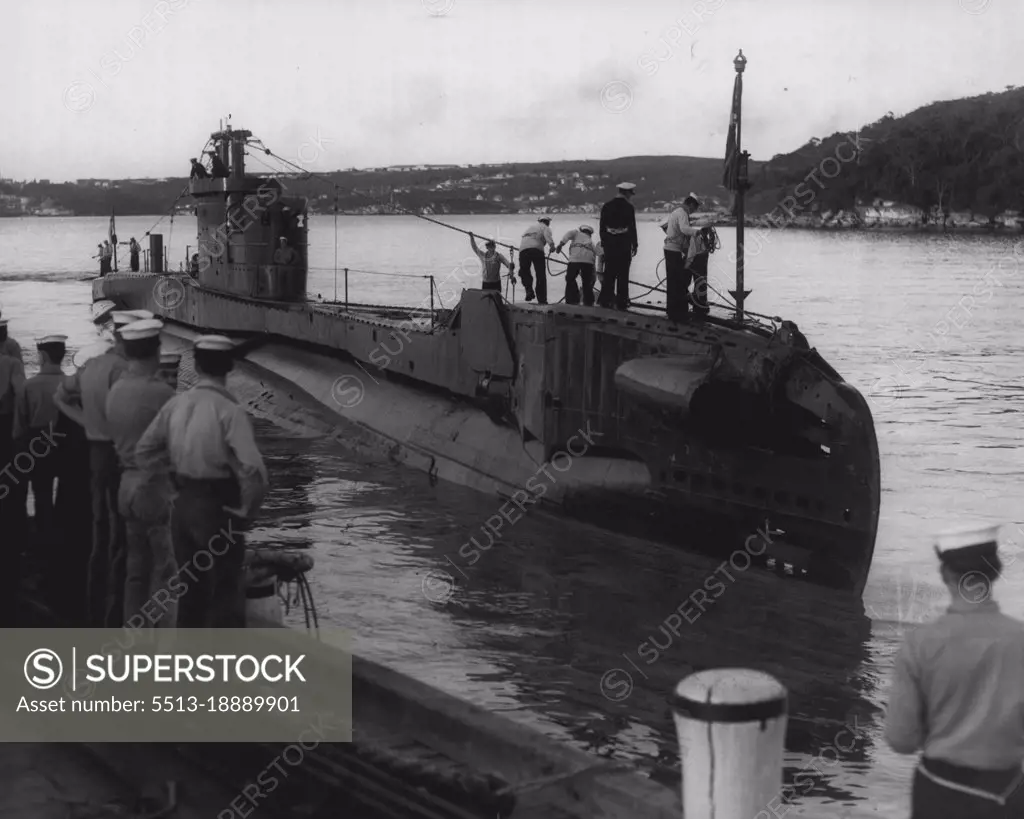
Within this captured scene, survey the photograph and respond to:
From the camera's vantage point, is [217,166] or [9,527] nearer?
[9,527]

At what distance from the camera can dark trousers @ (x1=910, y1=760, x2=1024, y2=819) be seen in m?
4.48

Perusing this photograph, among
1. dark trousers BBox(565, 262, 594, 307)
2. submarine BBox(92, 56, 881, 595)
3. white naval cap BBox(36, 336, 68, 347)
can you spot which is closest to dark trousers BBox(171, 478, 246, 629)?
submarine BBox(92, 56, 881, 595)

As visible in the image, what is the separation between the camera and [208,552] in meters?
7.36

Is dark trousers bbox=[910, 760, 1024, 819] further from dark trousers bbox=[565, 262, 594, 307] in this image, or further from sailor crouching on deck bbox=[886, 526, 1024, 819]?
dark trousers bbox=[565, 262, 594, 307]

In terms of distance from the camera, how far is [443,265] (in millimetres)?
139125

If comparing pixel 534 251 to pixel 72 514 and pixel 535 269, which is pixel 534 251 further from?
pixel 72 514

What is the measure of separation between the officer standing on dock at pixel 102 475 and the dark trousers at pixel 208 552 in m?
1.18

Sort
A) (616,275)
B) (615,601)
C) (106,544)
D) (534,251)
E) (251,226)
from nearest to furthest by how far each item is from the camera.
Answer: (106,544) → (615,601) → (616,275) → (534,251) → (251,226)

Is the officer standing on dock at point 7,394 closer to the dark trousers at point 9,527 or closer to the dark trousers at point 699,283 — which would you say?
the dark trousers at point 9,527

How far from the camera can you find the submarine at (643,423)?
1448cm

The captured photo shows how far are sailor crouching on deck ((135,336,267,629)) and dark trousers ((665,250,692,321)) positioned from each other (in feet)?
32.2

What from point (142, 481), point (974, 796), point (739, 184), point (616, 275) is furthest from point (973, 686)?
point (616, 275)

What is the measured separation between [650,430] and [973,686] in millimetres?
11553

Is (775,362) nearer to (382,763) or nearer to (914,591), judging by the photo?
(914,591)
